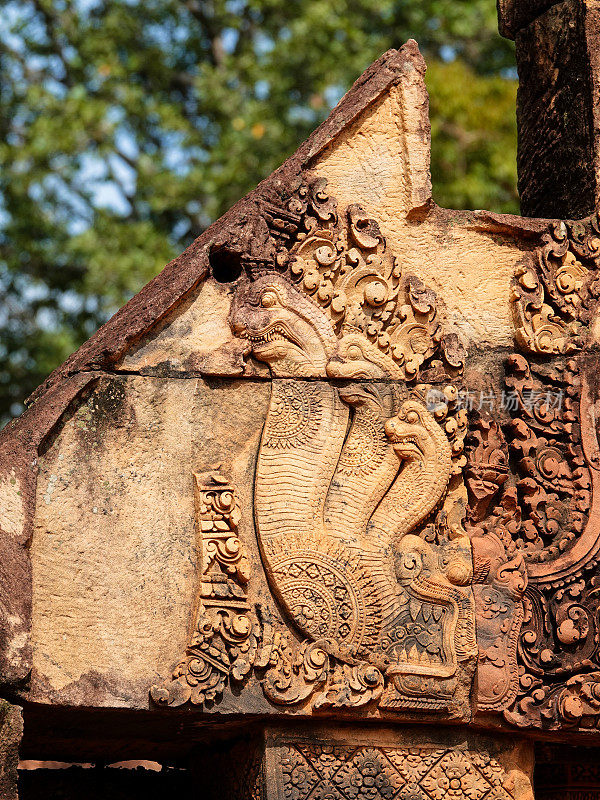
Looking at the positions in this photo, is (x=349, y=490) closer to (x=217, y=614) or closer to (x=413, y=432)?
(x=413, y=432)

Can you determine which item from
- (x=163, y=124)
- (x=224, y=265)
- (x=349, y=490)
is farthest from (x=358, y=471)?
(x=163, y=124)

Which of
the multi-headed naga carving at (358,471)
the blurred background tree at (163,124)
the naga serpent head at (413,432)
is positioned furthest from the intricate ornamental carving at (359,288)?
the blurred background tree at (163,124)

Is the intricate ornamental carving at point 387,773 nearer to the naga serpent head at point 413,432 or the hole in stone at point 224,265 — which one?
the naga serpent head at point 413,432

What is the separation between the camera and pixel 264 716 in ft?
12.8

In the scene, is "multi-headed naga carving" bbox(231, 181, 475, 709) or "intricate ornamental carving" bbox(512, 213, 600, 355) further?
"intricate ornamental carving" bbox(512, 213, 600, 355)

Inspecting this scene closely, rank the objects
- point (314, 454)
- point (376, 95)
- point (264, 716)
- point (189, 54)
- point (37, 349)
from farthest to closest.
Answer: point (189, 54) < point (37, 349) < point (376, 95) < point (314, 454) < point (264, 716)

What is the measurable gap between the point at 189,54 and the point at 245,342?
1140cm

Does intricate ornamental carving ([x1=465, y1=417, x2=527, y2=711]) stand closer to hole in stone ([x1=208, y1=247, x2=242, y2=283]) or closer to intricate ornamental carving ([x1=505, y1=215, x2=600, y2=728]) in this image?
intricate ornamental carving ([x1=505, y1=215, x2=600, y2=728])

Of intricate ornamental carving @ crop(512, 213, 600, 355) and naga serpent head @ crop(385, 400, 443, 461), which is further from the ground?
intricate ornamental carving @ crop(512, 213, 600, 355)

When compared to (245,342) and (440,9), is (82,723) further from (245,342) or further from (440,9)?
(440,9)

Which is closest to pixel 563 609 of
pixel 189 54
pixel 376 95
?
pixel 376 95

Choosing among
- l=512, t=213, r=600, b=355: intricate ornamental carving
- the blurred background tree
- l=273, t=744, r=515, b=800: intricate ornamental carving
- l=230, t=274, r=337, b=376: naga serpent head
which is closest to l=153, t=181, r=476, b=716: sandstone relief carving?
l=230, t=274, r=337, b=376: naga serpent head

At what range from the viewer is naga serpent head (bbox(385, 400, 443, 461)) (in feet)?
14.0

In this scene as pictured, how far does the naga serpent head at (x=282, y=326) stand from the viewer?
4.22 metres
